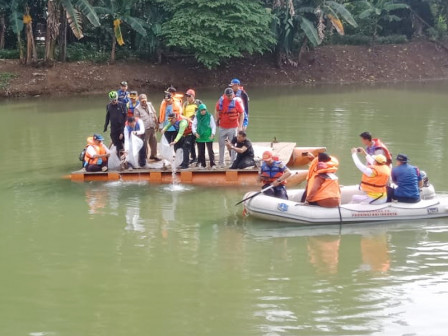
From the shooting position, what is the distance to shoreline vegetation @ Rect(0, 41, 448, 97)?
30016 mm

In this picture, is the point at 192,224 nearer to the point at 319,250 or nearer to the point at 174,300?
the point at 319,250

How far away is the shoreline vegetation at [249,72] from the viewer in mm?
30016

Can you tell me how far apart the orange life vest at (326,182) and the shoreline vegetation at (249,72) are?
813 inches

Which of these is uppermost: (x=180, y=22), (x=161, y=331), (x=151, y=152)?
(x=180, y=22)

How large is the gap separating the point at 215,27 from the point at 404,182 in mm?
20927

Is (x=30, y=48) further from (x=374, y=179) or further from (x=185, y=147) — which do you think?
(x=374, y=179)

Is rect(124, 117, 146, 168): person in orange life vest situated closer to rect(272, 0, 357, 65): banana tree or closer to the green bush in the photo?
rect(272, 0, 357, 65): banana tree

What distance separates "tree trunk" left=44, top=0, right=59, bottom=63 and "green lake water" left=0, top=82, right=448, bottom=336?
1334 centimetres

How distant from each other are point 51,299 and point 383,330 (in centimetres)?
386

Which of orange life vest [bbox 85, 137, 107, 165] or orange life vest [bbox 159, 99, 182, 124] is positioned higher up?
orange life vest [bbox 159, 99, 182, 124]

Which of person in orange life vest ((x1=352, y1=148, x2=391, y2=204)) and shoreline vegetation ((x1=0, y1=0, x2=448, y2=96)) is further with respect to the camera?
shoreline vegetation ((x1=0, y1=0, x2=448, y2=96))

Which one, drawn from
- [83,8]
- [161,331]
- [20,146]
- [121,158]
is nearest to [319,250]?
[161,331]

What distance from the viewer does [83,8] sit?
26891 millimetres

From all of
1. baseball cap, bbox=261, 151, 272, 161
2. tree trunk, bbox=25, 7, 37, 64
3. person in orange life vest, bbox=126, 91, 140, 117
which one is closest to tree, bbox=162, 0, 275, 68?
tree trunk, bbox=25, 7, 37, 64
